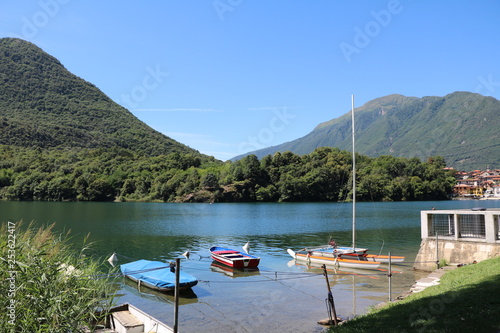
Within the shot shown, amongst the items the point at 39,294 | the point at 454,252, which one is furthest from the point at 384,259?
the point at 39,294

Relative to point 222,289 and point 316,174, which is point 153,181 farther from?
point 222,289

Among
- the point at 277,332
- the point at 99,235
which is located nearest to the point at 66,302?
the point at 277,332

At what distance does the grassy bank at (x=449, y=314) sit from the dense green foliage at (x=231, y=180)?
119m

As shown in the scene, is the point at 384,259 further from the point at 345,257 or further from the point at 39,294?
the point at 39,294

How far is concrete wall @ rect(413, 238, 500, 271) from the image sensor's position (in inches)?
888

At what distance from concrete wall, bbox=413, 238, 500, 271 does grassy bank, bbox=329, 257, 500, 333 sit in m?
9.75

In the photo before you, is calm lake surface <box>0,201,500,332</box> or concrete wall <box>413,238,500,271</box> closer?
calm lake surface <box>0,201,500,332</box>

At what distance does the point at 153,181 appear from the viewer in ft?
472

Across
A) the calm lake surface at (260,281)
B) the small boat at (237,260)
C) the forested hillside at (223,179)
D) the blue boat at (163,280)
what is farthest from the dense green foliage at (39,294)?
the forested hillside at (223,179)

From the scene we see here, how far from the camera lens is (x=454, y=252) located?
24281 mm

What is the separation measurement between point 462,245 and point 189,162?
150565 millimetres

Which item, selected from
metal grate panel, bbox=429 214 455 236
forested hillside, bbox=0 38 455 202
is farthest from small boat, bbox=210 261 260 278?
forested hillside, bbox=0 38 455 202

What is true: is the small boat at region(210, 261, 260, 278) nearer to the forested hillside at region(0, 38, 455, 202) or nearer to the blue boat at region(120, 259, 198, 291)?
the blue boat at region(120, 259, 198, 291)

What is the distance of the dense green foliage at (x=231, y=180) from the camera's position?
438 ft
